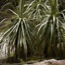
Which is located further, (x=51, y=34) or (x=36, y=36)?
(x=36, y=36)

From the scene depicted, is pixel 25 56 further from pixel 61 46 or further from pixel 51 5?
pixel 51 5

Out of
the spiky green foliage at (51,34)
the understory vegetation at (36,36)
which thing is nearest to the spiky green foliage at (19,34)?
the understory vegetation at (36,36)

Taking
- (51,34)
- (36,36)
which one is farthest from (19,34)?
(51,34)

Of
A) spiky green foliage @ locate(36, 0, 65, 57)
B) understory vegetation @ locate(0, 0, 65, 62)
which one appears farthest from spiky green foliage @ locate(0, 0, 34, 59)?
spiky green foliage @ locate(36, 0, 65, 57)

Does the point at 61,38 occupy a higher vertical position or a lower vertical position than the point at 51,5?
lower

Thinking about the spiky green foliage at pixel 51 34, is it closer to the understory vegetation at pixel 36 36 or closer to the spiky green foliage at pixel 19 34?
the understory vegetation at pixel 36 36

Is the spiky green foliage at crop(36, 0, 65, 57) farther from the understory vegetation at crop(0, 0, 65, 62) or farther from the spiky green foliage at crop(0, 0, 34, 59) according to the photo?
the spiky green foliage at crop(0, 0, 34, 59)

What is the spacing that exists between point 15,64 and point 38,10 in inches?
57.6

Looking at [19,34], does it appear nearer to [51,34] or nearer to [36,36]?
[36,36]

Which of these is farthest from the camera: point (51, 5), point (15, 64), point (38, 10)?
point (38, 10)

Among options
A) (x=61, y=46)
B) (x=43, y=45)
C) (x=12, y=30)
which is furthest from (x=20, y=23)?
(x=61, y=46)

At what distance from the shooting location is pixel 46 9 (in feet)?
17.0

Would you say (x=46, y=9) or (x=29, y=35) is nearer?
(x=29, y=35)

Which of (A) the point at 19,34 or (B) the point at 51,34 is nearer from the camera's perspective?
(B) the point at 51,34
